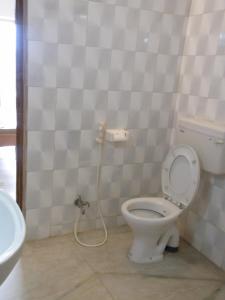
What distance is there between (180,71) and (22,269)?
6.13 feet

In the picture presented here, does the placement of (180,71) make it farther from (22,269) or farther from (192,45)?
(22,269)

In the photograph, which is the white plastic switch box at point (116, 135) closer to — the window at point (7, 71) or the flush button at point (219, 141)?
the flush button at point (219, 141)

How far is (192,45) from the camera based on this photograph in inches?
90.6

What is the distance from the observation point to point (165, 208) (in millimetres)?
2156

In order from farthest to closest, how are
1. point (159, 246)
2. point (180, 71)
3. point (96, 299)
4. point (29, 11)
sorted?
point (180, 71)
point (159, 246)
point (29, 11)
point (96, 299)

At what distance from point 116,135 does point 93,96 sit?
331 mm

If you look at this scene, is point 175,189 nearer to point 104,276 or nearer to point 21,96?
point 104,276

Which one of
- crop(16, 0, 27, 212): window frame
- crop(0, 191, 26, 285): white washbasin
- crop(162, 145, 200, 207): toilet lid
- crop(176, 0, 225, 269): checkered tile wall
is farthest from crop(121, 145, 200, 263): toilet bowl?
crop(0, 191, 26, 285): white washbasin

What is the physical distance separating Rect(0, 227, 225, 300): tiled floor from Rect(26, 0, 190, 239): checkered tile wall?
28cm

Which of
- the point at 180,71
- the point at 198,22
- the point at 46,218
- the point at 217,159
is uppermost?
the point at 198,22

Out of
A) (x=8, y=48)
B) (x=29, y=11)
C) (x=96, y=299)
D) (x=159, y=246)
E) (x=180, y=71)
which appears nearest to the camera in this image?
(x=96, y=299)

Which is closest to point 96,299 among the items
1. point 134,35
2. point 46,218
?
point 46,218

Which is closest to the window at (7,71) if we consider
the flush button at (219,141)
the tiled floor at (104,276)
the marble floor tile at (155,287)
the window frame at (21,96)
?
the window frame at (21,96)

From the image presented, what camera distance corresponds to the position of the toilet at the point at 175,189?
1.97m
